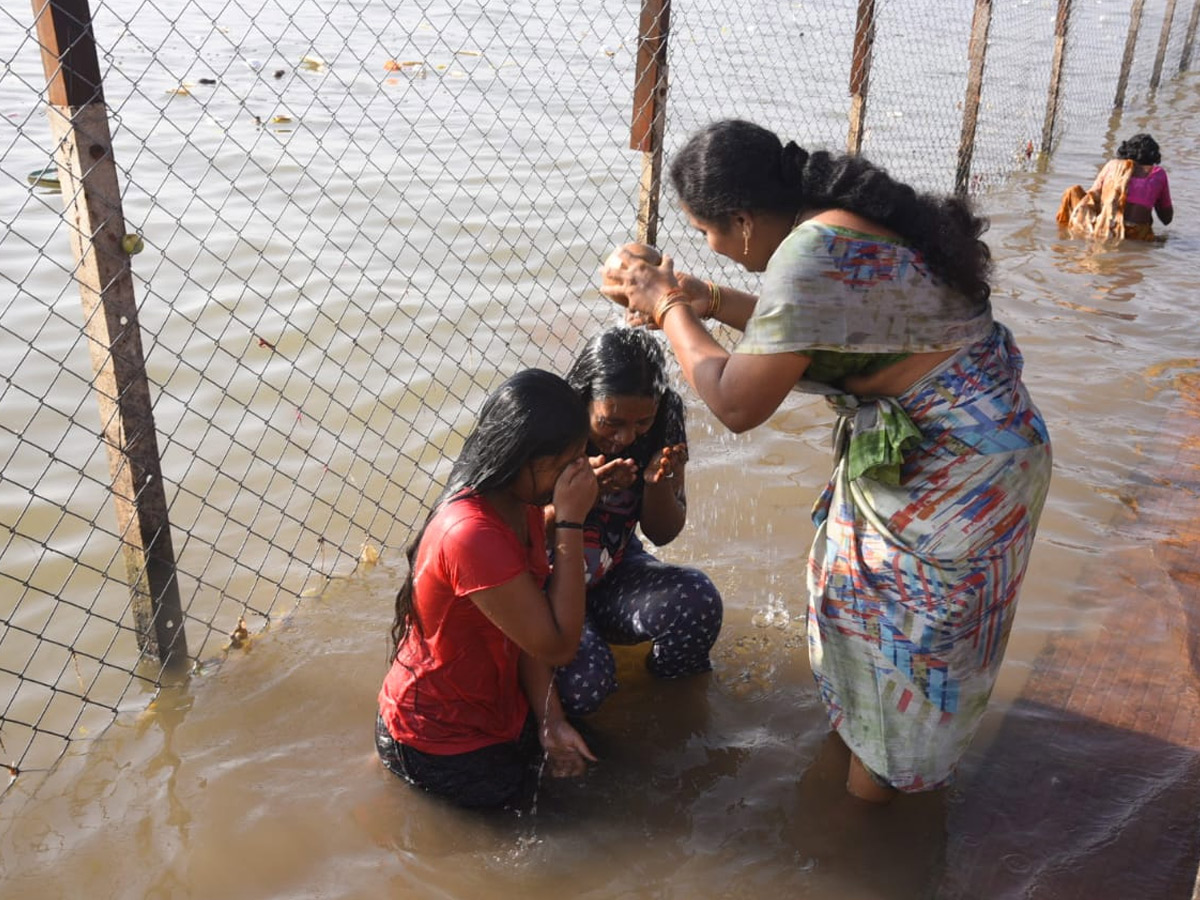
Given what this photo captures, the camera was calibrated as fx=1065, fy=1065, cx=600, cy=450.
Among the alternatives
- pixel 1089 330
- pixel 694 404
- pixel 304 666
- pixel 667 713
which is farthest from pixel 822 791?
pixel 1089 330

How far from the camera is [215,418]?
5.11 m

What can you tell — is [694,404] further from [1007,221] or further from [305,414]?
[1007,221]

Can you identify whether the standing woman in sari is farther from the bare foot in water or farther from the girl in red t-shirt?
the girl in red t-shirt

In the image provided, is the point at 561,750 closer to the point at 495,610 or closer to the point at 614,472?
the point at 495,610

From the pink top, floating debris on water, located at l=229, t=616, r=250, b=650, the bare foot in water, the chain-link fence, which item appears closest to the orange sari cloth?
the pink top

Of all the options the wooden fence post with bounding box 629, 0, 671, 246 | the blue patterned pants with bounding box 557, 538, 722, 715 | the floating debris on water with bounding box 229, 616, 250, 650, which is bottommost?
the floating debris on water with bounding box 229, 616, 250, 650

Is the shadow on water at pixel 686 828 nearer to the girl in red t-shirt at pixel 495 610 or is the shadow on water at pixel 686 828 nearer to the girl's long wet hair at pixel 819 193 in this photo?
the girl in red t-shirt at pixel 495 610

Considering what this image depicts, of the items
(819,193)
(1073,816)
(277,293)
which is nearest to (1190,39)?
(277,293)

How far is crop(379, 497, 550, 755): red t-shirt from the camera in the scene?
251 centimetres

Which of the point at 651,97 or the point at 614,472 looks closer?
the point at 614,472

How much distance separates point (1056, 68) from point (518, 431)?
35.7 ft

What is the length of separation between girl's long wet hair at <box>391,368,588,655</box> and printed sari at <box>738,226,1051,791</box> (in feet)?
1.57

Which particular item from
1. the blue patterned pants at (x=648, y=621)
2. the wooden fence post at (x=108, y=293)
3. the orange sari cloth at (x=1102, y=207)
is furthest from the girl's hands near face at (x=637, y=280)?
the orange sari cloth at (x=1102, y=207)

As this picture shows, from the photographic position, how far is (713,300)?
2.82 metres
